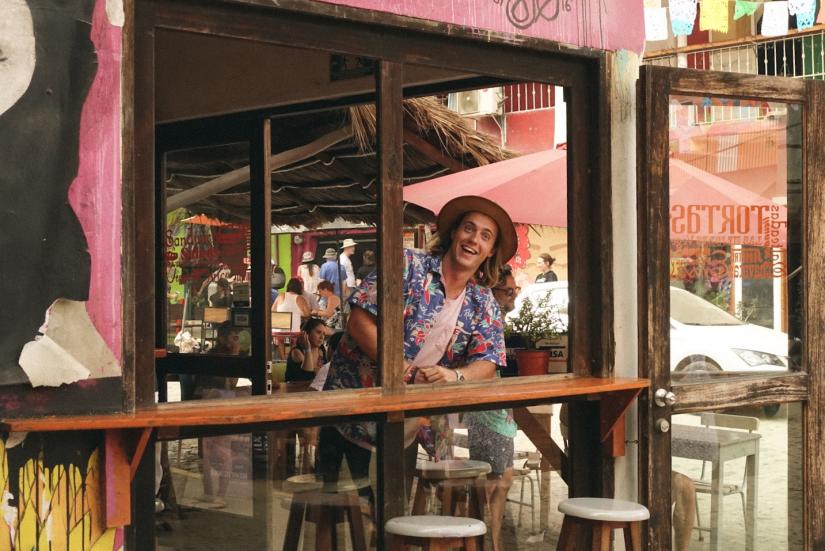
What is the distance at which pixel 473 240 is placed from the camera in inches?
214

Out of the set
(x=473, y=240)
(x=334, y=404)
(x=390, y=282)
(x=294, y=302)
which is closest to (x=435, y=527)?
(x=334, y=404)

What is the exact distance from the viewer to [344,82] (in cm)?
630

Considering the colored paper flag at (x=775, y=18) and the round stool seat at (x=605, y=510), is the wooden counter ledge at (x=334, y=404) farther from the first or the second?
the colored paper flag at (x=775, y=18)

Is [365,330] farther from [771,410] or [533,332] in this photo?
[533,332]

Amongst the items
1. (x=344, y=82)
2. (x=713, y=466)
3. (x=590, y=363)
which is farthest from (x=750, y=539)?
(x=344, y=82)

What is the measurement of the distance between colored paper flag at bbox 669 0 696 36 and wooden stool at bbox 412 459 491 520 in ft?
14.1

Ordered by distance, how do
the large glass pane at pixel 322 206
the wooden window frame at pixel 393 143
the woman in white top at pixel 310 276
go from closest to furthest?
the wooden window frame at pixel 393 143 < the large glass pane at pixel 322 206 < the woman in white top at pixel 310 276

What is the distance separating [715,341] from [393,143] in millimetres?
1905

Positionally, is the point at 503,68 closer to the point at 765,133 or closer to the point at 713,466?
the point at 765,133

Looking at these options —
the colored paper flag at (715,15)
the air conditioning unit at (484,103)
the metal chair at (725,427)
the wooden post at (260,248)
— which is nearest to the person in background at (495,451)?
the metal chair at (725,427)

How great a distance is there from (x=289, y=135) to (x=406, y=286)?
3530 millimetres

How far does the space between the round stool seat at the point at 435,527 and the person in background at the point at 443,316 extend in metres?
0.52

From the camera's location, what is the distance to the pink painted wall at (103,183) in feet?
11.3

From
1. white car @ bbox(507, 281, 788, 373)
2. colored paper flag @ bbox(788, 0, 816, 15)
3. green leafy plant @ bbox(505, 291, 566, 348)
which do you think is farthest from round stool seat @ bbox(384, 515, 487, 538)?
colored paper flag @ bbox(788, 0, 816, 15)
